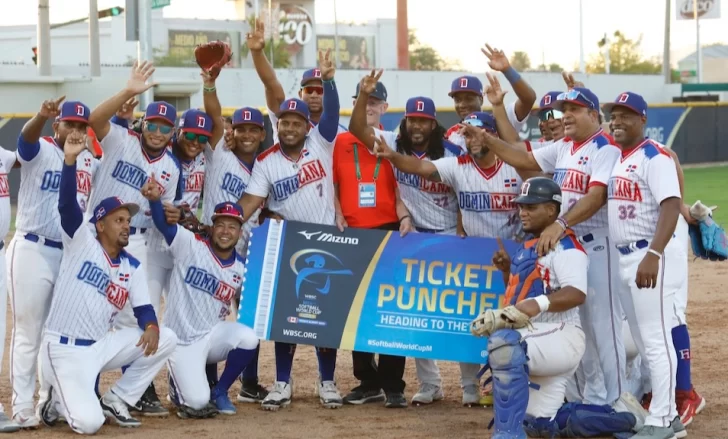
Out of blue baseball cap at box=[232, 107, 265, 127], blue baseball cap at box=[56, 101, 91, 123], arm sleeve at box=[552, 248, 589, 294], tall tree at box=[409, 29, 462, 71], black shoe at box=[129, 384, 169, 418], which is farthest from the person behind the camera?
tall tree at box=[409, 29, 462, 71]

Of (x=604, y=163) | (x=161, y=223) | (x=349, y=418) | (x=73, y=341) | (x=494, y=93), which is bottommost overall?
(x=349, y=418)

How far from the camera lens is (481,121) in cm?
746

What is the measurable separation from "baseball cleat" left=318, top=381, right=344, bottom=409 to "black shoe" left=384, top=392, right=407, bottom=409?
342mm

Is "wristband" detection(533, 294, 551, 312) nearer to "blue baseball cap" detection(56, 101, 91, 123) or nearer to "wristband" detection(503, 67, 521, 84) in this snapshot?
"wristband" detection(503, 67, 521, 84)

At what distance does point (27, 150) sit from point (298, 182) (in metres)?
1.85

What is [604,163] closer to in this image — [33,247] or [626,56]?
[33,247]

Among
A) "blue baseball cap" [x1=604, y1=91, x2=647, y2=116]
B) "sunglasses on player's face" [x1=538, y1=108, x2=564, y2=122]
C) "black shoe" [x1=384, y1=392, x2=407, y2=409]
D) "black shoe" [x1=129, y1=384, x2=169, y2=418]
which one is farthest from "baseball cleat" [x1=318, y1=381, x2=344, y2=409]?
"blue baseball cap" [x1=604, y1=91, x2=647, y2=116]

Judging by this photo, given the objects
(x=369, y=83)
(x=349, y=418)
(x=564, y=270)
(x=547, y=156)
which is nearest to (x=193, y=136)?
(x=369, y=83)

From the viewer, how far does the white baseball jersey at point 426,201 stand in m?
7.82

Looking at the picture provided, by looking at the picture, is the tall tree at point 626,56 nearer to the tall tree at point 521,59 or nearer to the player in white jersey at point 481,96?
the tall tree at point 521,59

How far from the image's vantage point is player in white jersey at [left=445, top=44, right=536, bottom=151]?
7816 mm

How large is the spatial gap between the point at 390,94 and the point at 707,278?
2581 centimetres

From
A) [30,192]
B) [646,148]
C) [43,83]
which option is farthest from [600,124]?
[43,83]

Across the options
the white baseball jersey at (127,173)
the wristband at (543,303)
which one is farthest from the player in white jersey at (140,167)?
the wristband at (543,303)
